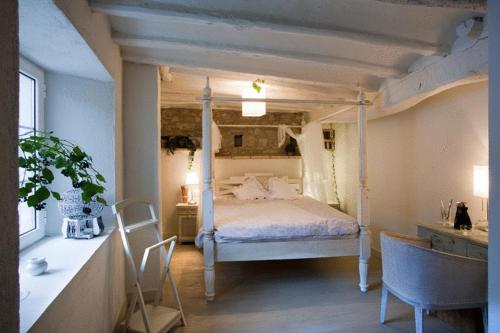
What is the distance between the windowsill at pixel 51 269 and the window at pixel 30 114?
8 centimetres

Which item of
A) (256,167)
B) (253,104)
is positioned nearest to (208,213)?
(253,104)

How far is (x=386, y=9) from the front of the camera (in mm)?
1835

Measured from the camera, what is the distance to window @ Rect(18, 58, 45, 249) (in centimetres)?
175

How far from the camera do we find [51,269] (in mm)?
1406

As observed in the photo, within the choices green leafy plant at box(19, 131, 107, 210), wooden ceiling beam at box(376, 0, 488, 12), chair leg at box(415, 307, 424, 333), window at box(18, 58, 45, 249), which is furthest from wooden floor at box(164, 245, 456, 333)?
wooden ceiling beam at box(376, 0, 488, 12)

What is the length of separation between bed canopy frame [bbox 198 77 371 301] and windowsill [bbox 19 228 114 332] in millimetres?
921

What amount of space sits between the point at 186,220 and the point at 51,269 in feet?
10.5

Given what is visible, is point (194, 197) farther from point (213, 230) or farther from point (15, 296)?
point (15, 296)

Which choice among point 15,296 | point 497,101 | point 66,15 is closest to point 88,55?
point 66,15

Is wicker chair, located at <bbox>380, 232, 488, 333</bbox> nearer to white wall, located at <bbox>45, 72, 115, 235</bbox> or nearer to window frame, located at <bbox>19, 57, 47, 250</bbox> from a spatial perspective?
white wall, located at <bbox>45, 72, 115, 235</bbox>

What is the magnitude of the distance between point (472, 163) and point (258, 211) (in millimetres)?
Answer: 2288

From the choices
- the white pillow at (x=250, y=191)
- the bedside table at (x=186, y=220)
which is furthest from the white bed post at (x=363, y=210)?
the bedside table at (x=186, y=220)

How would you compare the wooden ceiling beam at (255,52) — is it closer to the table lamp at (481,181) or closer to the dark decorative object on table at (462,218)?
the table lamp at (481,181)

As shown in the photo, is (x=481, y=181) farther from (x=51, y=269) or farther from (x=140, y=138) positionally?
(x=51, y=269)
